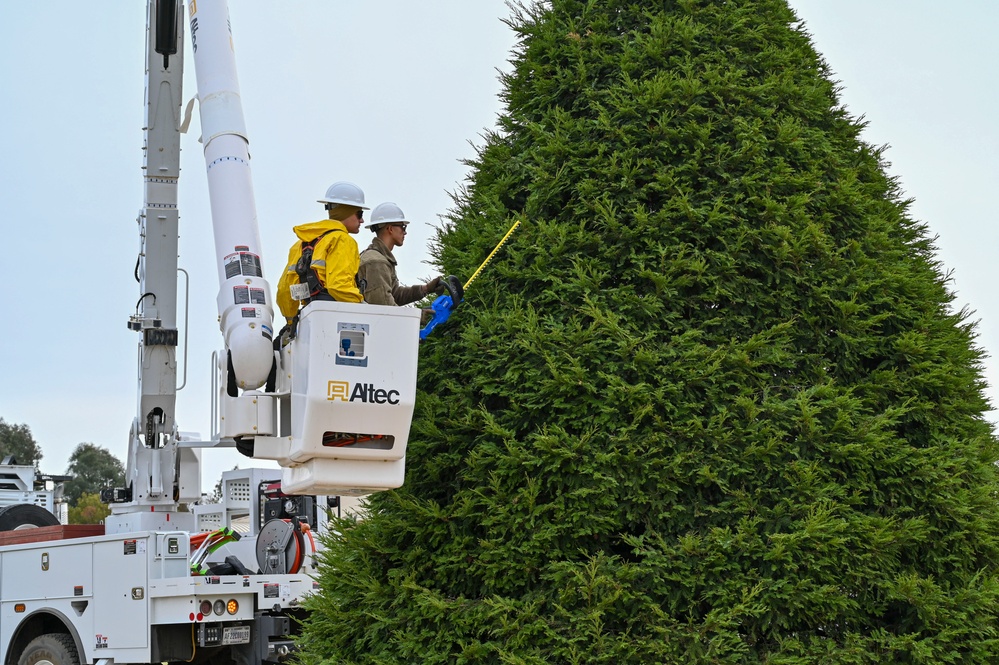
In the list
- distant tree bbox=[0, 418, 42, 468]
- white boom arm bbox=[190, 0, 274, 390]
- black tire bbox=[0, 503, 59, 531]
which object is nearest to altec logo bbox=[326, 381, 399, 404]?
white boom arm bbox=[190, 0, 274, 390]

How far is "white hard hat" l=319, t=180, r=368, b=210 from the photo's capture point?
6.30 metres

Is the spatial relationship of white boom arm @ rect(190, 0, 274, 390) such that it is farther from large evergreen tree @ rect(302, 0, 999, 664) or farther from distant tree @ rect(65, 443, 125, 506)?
distant tree @ rect(65, 443, 125, 506)

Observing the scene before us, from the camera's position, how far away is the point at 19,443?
66.1 meters

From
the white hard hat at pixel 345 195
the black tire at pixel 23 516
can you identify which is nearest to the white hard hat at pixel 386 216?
the white hard hat at pixel 345 195

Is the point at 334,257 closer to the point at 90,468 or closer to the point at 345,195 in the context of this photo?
the point at 345,195

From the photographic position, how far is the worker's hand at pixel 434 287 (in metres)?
5.52

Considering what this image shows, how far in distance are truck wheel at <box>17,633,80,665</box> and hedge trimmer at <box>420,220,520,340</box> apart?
669cm

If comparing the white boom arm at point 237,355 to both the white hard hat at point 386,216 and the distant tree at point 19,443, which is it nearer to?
the white hard hat at point 386,216

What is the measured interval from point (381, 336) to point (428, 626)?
1.43 metres

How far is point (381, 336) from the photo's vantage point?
18.0 ft

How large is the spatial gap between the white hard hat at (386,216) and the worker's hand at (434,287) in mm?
715

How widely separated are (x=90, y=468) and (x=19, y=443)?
614cm

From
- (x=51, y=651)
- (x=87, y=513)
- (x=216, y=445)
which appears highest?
(x=87, y=513)

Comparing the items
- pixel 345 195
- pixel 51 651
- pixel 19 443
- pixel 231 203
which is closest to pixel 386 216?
pixel 345 195
